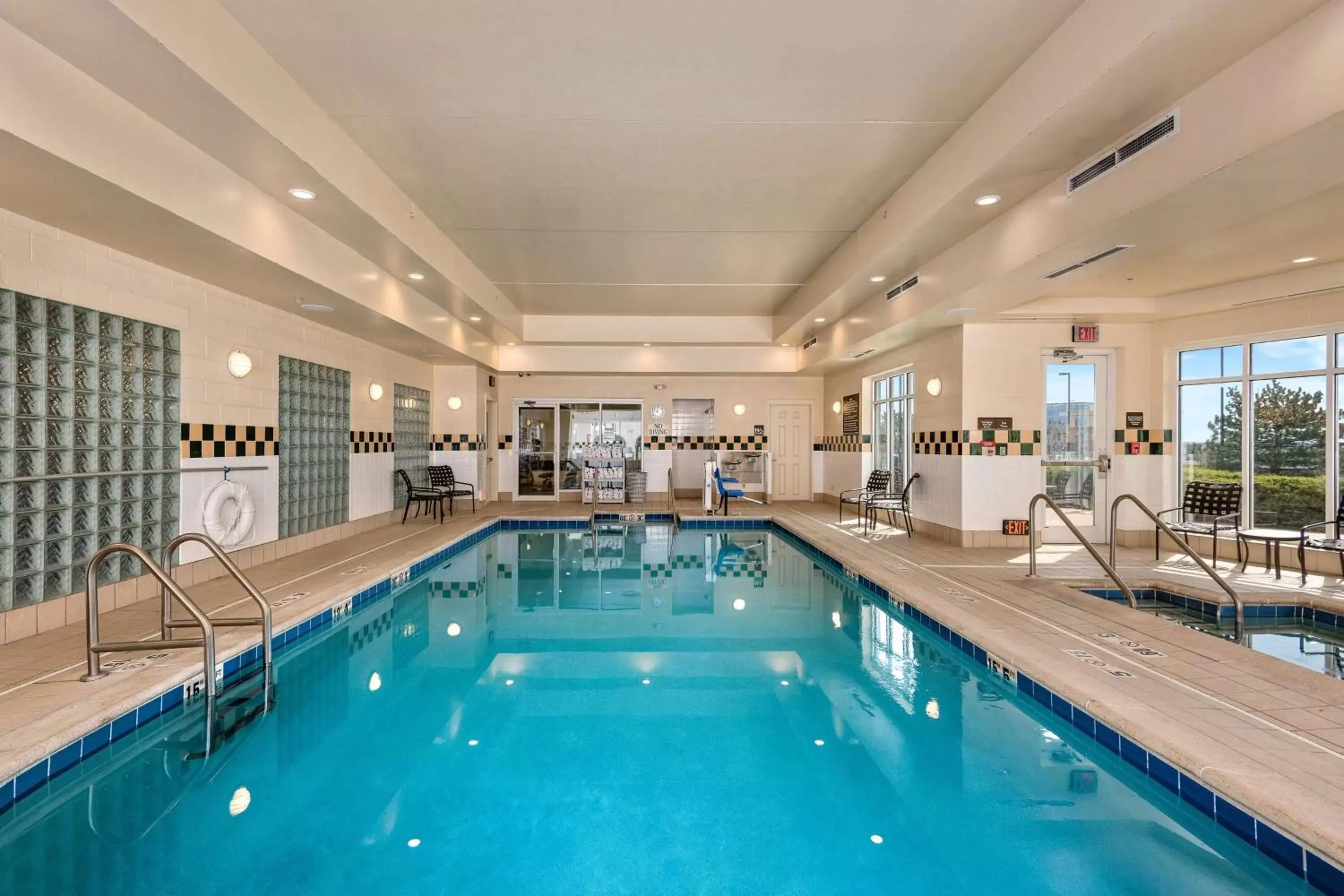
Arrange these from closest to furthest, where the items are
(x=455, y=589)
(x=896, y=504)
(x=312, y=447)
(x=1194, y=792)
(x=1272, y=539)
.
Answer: (x=1194, y=792)
(x=1272, y=539)
(x=455, y=589)
(x=312, y=447)
(x=896, y=504)

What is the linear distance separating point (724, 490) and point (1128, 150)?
6929 millimetres

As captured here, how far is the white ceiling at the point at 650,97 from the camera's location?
2920 mm

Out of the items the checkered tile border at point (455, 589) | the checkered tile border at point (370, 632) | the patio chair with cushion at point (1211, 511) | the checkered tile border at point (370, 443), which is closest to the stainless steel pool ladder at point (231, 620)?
the checkered tile border at point (370, 632)

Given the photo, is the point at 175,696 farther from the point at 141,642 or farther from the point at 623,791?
the point at 623,791

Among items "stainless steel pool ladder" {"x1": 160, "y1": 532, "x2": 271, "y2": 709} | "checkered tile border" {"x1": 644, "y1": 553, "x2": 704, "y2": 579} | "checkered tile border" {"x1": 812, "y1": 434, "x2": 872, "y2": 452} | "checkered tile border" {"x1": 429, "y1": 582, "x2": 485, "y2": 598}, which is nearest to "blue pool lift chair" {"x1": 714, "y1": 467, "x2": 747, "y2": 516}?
"checkered tile border" {"x1": 812, "y1": 434, "x2": 872, "y2": 452}

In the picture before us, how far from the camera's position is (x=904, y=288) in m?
6.13

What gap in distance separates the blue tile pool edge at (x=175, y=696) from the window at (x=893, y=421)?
228 inches

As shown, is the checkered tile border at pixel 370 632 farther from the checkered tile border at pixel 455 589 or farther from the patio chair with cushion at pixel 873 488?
the patio chair with cushion at pixel 873 488

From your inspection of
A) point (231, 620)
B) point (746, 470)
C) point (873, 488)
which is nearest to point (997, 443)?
point (873, 488)

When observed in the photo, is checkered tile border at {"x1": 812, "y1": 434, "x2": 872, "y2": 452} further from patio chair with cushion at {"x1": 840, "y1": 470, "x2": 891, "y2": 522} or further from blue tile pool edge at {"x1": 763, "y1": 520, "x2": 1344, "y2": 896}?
blue tile pool edge at {"x1": 763, "y1": 520, "x2": 1344, "y2": 896}

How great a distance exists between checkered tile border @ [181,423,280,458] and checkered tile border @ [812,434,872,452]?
7129mm

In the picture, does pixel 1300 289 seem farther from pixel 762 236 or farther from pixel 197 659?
pixel 197 659

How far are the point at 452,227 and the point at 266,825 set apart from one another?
15.5ft

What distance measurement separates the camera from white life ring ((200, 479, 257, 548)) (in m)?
4.80
